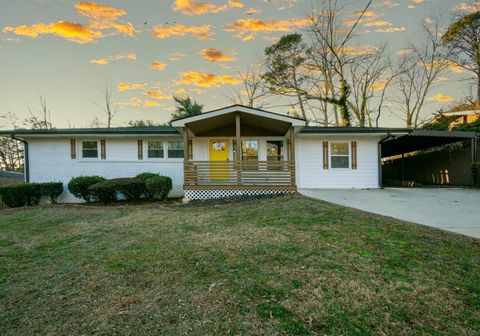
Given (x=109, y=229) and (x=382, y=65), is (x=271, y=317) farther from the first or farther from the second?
(x=382, y=65)

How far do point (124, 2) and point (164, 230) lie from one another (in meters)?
10.1

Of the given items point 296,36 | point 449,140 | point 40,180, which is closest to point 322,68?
point 296,36

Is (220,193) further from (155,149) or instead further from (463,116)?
(463,116)

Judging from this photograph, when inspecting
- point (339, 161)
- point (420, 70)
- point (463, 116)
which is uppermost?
point (420, 70)

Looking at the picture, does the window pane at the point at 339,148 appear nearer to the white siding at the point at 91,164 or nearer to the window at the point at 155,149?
the white siding at the point at 91,164

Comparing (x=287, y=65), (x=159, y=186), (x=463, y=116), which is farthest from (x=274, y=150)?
(x=463, y=116)

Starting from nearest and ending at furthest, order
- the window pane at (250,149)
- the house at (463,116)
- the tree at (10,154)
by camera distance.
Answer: the window pane at (250,149) → the house at (463,116) → the tree at (10,154)

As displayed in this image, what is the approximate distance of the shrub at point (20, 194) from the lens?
1071 cm

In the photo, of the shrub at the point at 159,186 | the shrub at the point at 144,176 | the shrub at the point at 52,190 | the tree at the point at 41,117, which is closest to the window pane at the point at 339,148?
the shrub at the point at 159,186

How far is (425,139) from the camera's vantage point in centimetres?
1422

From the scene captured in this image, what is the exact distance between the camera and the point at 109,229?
618 centimetres

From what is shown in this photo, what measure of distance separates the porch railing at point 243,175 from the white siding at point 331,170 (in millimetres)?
2071

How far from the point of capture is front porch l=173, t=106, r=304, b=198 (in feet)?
35.5

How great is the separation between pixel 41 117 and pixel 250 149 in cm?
2130
